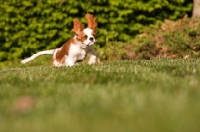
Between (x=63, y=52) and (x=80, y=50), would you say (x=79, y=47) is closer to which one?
(x=80, y=50)

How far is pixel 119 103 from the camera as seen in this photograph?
407cm

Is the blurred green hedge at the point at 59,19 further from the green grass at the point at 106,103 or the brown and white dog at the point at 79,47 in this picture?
the green grass at the point at 106,103

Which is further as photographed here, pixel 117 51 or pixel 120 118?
pixel 117 51

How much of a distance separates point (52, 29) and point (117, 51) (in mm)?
3044

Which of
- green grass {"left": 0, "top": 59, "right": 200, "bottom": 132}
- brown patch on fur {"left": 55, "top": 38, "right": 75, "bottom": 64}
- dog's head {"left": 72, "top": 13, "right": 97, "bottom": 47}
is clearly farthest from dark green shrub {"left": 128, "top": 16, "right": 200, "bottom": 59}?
green grass {"left": 0, "top": 59, "right": 200, "bottom": 132}

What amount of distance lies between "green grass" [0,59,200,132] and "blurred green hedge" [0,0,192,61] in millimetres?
9967

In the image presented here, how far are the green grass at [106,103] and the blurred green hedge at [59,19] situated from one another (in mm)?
9967

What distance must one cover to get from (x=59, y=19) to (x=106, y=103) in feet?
40.8

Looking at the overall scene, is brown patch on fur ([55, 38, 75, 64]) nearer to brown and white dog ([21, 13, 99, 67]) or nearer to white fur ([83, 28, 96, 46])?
brown and white dog ([21, 13, 99, 67])

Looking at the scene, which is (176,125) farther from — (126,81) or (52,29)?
(52,29)

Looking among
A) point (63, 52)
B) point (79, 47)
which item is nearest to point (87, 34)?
point (79, 47)

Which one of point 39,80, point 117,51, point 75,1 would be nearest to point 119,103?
point 39,80

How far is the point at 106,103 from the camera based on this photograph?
13.3 feet

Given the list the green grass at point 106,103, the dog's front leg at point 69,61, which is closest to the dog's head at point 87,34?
the dog's front leg at point 69,61
